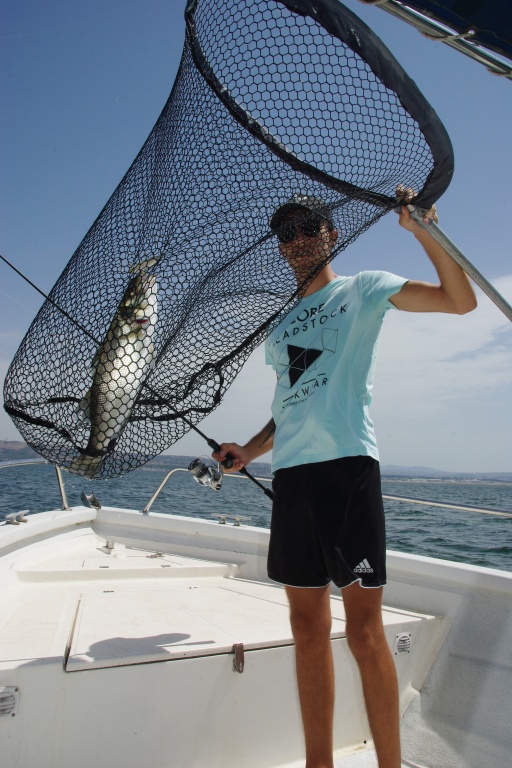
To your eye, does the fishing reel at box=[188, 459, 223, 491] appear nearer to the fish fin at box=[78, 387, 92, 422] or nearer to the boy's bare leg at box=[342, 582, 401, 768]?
the fish fin at box=[78, 387, 92, 422]

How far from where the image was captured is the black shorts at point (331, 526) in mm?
1831

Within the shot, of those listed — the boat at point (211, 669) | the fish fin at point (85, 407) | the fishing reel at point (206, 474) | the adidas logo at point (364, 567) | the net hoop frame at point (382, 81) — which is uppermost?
the net hoop frame at point (382, 81)

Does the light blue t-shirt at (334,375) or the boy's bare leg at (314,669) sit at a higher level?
the light blue t-shirt at (334,375)

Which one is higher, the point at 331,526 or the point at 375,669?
the point at 331,526

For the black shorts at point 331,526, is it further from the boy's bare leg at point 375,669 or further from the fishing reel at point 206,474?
the fishing reel at point 206,474

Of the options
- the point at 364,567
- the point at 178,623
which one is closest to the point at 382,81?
the point at 364,567

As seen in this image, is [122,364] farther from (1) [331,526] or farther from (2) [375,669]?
(2) [375,669]

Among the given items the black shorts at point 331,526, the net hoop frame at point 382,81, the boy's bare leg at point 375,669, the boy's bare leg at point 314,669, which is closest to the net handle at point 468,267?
the net hoop frame at point 382,81

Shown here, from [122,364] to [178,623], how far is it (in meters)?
1.25

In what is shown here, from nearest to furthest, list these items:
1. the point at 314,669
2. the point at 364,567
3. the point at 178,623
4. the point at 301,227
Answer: the point at 364,567, the point at 314,669, the point at 301,227, the point at 178,623

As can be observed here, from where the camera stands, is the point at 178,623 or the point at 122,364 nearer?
the point at 122,364

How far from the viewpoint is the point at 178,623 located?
2.62m

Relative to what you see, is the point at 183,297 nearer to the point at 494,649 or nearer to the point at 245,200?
the point at 245,200

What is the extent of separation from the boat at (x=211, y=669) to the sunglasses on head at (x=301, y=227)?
140 centimetres
